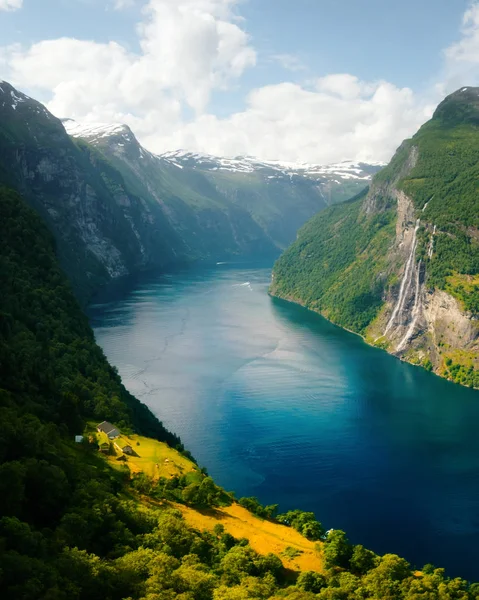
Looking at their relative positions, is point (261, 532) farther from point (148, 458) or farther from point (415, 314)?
point (415, 314)

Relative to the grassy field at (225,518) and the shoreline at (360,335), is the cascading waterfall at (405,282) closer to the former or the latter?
the shoreline at (360,335)

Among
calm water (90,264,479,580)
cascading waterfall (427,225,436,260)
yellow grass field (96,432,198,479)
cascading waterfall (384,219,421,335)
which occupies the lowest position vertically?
calm water (90,264,479,580)

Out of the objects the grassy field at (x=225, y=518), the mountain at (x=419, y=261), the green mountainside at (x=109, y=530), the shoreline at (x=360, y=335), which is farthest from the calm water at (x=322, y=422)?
the grassy field at (x=225, y=518)

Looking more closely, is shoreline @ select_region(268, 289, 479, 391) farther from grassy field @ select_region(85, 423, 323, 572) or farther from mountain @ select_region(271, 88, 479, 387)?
grassy field @ select_region(85, 423, 323, 572)

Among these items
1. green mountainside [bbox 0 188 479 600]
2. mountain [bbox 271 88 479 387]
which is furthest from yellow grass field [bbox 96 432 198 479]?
mountain [bbox 271 88 479 387]

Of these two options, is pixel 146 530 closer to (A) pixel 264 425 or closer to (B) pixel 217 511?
(B) pixel 217 511

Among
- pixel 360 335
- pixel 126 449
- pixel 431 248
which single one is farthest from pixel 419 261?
pixel 126 449
